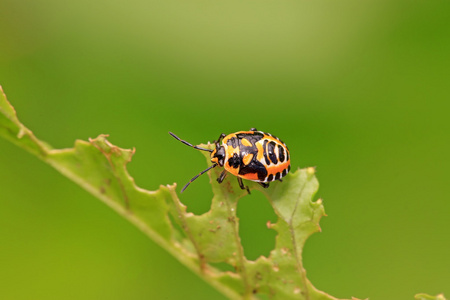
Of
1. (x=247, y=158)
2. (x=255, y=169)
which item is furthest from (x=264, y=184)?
(x=247, y=158)

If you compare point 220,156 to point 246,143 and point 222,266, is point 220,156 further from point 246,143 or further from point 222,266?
point 222,266

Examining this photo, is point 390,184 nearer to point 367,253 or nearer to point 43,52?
point 367,253

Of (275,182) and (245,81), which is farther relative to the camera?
(245,81)

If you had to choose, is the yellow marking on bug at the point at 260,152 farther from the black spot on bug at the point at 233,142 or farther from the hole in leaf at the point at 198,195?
the hole in leaf at the point at 198,195

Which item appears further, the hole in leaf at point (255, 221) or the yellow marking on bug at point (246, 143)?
the hole in leaf at point (255, 221)

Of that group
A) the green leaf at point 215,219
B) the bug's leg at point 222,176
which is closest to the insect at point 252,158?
the bug's leg at point 222,176

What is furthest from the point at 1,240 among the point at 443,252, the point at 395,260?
the point at 443,252
